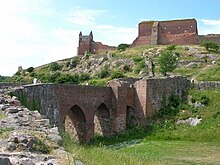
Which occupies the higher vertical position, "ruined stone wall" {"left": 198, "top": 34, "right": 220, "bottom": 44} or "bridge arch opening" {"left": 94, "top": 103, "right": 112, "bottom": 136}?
"ruined stone wall" {"left": 198, "top": 34, "right": 220, "bottom": 44}

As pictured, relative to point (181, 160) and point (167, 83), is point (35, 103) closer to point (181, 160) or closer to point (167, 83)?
point (181, 160)

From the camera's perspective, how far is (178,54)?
62625 mm

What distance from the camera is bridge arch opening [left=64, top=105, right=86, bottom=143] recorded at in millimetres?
30500

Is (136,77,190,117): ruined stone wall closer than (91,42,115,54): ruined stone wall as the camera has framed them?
Yes

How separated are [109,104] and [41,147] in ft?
84.0

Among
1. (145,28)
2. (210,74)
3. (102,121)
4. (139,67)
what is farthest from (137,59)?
(102,121)

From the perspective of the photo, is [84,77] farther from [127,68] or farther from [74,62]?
[74,62]

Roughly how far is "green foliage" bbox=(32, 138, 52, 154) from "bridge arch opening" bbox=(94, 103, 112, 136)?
25.0 metres

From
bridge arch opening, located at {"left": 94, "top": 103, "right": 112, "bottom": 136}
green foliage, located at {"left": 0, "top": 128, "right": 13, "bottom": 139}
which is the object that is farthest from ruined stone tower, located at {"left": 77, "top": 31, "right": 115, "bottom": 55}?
green foliage, located at {"left": 0, "top": 128, "right": 13, "bottom": 139}

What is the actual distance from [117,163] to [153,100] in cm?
2550

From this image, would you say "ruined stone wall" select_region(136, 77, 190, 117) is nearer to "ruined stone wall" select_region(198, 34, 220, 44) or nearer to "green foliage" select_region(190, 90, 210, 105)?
"green foliage" select_region(190, 90, 210, 105)

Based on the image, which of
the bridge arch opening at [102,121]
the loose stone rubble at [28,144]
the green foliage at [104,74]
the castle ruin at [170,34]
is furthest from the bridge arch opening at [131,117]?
the castle ruin at [170,34]

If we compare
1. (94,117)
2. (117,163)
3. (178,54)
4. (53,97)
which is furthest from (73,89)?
(178,54)

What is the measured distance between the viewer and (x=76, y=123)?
31.2 meters
